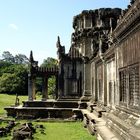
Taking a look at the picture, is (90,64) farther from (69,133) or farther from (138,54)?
(138,54)

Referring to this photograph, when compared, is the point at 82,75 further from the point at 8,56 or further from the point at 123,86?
the point at 8,56

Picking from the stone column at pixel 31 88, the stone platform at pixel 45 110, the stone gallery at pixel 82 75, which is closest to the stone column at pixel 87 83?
the stone gallery at pixel 82 75

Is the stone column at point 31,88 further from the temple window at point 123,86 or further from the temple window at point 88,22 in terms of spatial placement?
the temple window at point 123,86

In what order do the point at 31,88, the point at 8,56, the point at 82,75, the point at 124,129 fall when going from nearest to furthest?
1. the point at 124,129
2. the point at 82,75
3. the point at 31,88
4. the point at 8,56

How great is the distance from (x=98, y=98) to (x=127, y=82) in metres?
12.1

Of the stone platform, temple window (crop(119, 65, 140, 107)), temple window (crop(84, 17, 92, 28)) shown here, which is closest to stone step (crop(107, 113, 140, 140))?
temple window (crop(119, 65, 140, 107))

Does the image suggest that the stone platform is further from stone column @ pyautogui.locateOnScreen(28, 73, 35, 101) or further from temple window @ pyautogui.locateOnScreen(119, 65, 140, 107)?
temple window @ pyautogui.locateOnScreen(119, 65, 140, 107)

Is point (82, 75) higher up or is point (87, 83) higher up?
point (82, 75)

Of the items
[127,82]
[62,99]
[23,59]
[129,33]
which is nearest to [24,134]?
[127,82]

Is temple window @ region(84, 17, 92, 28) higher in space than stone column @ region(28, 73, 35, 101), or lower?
higher

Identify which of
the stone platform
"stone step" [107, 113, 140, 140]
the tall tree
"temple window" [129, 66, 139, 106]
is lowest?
the stone platform

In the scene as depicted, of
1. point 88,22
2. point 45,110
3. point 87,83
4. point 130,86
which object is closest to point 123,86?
point 130,86

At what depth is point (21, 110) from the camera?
27.4 metres

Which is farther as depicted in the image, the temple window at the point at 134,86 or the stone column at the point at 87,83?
the stone column at the point at 87,83
